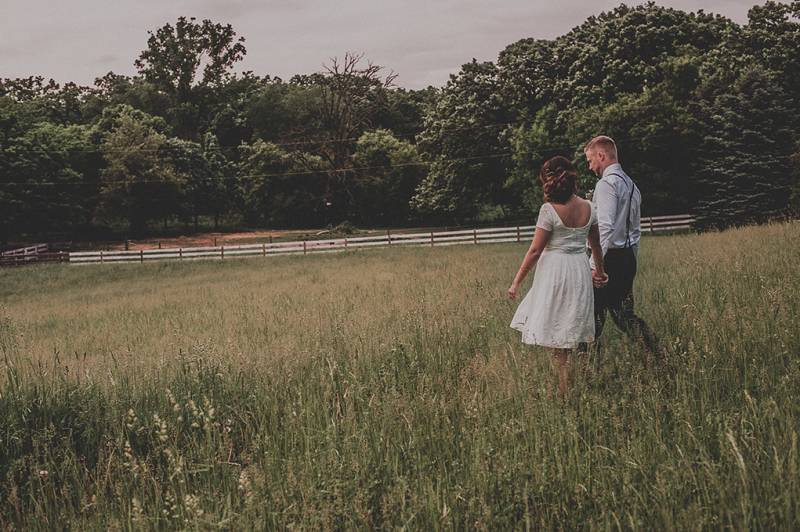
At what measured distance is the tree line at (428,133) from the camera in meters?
32.2

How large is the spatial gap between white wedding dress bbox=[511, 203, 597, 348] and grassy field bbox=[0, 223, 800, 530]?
305 millimetres

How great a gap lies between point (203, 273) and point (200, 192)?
4027cm

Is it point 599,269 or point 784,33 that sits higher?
point 784,33

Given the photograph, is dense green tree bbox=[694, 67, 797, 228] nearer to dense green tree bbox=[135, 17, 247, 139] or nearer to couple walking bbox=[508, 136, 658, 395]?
couple walking bbox=[508, 136, 658, 395]

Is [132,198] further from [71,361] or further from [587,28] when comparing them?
[71,361]

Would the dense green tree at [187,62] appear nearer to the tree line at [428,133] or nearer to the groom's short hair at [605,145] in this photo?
the tree line at [428,133]

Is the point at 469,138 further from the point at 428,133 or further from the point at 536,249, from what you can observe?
the point at 536,249

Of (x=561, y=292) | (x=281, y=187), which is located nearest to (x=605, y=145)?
(x=561, y=292)

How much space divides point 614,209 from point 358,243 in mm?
32365

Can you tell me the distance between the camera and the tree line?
32.2 meters

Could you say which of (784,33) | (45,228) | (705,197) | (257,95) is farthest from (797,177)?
(257,95)

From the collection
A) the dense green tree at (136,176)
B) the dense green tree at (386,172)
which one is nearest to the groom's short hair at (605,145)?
the dense green tree at (386,172)

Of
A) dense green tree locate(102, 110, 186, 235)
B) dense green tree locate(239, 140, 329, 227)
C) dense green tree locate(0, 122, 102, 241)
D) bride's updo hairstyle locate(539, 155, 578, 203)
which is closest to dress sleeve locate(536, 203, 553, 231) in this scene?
bride's updo hairstyle locate(539, 155, 578, 203)

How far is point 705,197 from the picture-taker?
33219mm
